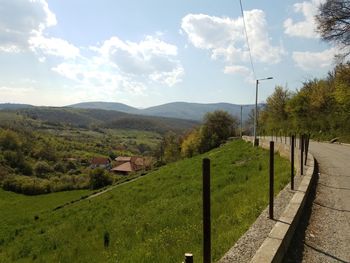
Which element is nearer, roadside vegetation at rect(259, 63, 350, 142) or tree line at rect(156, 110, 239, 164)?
roadside vegetation at rect(259, 63, 350, 142)

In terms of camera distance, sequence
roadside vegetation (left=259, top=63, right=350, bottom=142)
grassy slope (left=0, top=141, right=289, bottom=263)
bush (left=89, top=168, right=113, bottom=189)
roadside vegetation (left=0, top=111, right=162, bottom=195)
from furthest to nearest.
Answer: roadside vegetation (left=0, top=111, right=162, bottom=195), bush (left=89, top=168, right=113, bottom=189), roadside vegetation (left=259, top=63, right=350, bottom=142), grassy slope (left=0, top=141, right=289, bottom=263)

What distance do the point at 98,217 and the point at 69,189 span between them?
72.5 meters

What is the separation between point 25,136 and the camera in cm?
17038

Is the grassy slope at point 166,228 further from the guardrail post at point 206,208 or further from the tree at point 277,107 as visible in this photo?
the tree at point 277,107

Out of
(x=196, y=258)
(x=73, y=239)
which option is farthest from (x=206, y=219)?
(x=73, y=239)

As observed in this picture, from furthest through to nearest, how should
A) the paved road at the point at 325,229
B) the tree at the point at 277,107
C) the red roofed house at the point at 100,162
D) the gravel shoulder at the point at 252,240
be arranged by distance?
1. the red roofed house at the point at 100,162
2. the tree at the point at 277,107
3. the paved road at the point at 325,229
4. the gravel shoulder at the point at 252,240

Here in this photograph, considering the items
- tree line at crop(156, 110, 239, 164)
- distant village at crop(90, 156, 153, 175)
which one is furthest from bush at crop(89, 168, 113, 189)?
distant village at crop(90, 156, 153, 175)

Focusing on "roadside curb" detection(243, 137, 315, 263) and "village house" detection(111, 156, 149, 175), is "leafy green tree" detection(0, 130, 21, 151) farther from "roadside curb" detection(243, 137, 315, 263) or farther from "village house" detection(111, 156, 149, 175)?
"roadside curb" detection(243, 137, 315, 263)

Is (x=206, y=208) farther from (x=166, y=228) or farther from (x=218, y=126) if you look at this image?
(x=218, y=126)

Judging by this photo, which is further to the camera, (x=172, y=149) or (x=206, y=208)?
(x=172, y=149)

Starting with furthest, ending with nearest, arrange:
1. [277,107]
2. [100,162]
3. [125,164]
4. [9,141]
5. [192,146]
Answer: [100,162] < [9,141] < [125,164] < [192,146] < [277,107]

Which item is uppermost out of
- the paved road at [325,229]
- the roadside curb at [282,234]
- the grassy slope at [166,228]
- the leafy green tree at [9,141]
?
the roadside curb at [282,234]

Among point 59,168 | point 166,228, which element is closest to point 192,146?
point 166,228

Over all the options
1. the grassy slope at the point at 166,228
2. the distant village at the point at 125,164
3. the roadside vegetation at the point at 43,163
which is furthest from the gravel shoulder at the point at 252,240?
the distant village at the point at 125,164
